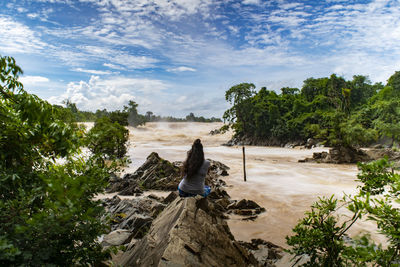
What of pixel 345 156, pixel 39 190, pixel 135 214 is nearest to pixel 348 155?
pixel 345 156

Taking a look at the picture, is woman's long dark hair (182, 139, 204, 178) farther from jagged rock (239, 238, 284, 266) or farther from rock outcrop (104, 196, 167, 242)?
jagged rock (239, 238, 284, 266)

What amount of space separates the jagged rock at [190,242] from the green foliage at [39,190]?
67cm

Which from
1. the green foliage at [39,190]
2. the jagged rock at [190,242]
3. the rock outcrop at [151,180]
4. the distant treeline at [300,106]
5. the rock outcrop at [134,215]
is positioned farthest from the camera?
the distant treeline at [300,106]

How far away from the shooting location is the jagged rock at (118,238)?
4989mm

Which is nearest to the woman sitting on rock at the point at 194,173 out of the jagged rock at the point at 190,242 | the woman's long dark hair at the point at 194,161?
the woman's long dark hair at the point at 194,161

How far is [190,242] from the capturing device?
293 cm

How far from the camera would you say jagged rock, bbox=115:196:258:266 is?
9.05ft

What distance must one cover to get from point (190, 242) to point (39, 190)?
1.60 metres

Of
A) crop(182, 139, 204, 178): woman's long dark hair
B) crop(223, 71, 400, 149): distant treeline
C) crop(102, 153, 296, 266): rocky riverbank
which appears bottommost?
crop(102, 153, 296, 266): rocky riverbank

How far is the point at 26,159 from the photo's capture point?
2.60 m

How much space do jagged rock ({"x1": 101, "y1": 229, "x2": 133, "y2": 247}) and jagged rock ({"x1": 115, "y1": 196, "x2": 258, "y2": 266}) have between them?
1.46 metres

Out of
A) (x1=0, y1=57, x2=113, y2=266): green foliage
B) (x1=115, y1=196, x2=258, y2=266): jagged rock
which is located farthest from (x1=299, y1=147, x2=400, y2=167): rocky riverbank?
(x1=0, y1=57, x2=113, y2=266): green foliage

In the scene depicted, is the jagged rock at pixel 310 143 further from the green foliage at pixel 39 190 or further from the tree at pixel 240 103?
the green foliage at pixel 39 190

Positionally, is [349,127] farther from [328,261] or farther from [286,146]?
[328,261]
